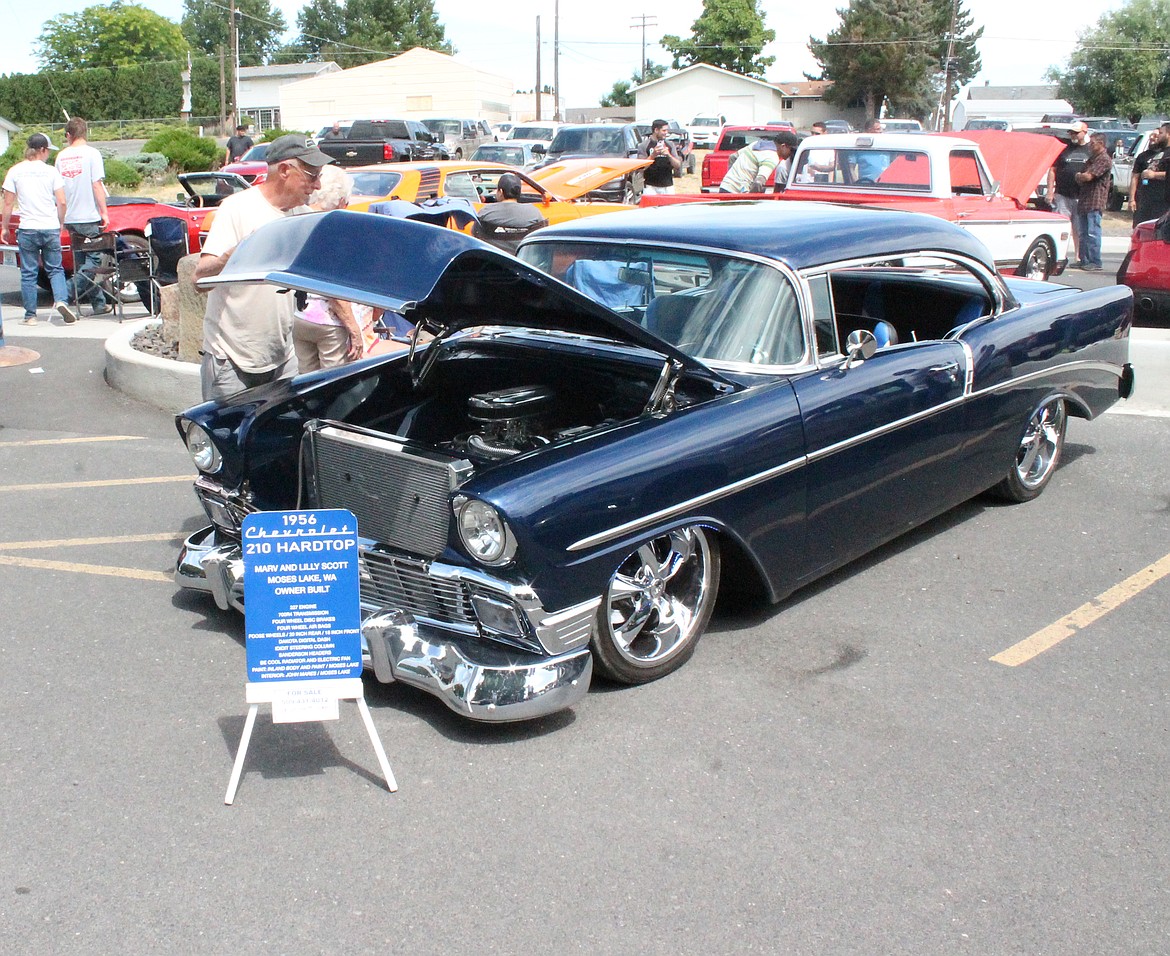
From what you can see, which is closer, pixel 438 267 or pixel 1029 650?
pixel 438 267

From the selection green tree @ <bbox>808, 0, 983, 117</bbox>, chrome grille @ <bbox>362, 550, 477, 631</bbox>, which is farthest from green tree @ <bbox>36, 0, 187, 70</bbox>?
chrome grille @ <bbox>362, 550, 477, 631</bbox>

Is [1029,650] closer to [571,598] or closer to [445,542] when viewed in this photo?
[571,598]

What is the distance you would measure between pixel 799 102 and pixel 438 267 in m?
75.3

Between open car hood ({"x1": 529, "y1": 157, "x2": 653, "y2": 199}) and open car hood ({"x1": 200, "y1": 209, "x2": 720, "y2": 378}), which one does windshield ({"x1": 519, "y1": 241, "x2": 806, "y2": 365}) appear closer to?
open car hood ({"x1": 200, "y1": 209, "x2": 720, "y2": 378})

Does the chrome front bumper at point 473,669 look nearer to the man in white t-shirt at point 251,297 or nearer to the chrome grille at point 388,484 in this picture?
the chrome grille at point 388,484

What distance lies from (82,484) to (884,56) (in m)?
64.3

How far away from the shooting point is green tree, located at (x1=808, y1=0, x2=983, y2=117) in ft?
210

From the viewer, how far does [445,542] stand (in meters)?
3.87

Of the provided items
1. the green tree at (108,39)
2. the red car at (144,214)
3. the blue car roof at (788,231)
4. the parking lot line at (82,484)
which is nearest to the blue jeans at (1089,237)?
the blue car roof at (788,231)

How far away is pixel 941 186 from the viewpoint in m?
11.0

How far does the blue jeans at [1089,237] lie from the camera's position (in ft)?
47.6

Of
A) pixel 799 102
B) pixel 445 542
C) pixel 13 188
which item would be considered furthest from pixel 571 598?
pixel 799 102

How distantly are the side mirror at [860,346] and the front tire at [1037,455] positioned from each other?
1580 millimetres

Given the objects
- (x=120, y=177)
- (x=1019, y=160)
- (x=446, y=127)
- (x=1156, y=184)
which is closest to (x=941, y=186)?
(x=1019, y=160)
